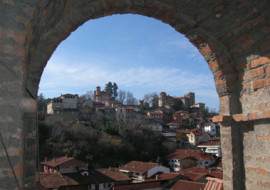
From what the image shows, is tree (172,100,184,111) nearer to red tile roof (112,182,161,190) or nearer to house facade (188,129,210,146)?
house facade (188,129,210,146)

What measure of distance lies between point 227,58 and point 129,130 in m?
39.9

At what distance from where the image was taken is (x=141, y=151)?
39.6 metres

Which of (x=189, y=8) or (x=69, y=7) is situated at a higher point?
(x=189, y=8)

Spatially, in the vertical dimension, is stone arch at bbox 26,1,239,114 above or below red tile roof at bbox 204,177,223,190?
above

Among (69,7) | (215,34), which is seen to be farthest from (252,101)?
(69,7)

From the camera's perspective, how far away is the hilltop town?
21.9m

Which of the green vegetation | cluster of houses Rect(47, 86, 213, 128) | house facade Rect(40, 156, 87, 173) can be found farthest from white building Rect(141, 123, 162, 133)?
house facade Rect(40, 156, 87, 173)

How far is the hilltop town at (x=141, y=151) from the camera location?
21922 mm

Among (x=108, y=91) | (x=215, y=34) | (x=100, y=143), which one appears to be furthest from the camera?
(x=108, y=91)

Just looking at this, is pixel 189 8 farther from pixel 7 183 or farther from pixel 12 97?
pixel 7 183

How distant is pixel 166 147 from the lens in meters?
41.8

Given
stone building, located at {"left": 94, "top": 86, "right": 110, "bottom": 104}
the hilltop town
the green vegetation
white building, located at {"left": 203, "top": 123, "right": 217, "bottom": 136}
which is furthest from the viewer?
stone building, located at {"left": 94, "top": 86, "right": 110, "bottom": 104}

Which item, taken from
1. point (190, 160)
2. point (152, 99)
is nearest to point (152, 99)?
point (152, 99)

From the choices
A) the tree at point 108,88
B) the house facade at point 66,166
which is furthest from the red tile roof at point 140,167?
the tree at point 108,88
